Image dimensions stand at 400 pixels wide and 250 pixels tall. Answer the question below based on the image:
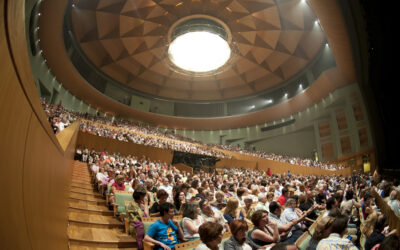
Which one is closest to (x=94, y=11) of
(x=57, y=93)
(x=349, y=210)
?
(x=57, y=93)

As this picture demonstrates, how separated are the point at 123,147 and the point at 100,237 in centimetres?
942

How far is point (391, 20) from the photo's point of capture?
7.63 meters

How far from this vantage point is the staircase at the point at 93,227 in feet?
9.36

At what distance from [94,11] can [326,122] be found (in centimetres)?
1912

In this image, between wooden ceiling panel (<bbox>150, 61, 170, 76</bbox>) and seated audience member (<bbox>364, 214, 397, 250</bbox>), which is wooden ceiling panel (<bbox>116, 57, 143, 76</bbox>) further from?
seated audience member (<bbox>364, 214, 397, 250</bbox>)

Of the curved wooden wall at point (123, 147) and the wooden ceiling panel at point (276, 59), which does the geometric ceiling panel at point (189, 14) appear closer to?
the wooden ceiling panel at point (276, 59)

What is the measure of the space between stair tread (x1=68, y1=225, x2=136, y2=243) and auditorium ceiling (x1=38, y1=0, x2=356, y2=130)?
11997mm

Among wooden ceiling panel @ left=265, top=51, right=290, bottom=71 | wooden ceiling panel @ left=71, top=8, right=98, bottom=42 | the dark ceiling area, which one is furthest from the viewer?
wooden ceiling panel @ left=265, top=51, right=290, bottom=71

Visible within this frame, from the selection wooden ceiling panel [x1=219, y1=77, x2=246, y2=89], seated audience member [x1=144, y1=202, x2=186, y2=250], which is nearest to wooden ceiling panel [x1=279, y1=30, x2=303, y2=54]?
wooden ceiling panel [x1=219, y1=77, x2=246, y2=89]

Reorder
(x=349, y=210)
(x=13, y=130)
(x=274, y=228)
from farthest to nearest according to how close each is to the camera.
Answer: (x=349, y=210)
(x=274, y=228)
(x=13, y=130)

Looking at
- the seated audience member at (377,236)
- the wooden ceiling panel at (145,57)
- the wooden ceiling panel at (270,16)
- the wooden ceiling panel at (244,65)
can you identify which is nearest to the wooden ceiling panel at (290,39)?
the wooden ceiling panel at (270,16)

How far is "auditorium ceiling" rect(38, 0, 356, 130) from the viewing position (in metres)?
14.7

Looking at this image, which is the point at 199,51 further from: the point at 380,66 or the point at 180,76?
the point at 380,66

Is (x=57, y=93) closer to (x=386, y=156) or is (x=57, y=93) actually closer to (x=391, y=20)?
(x=391, y=20)
